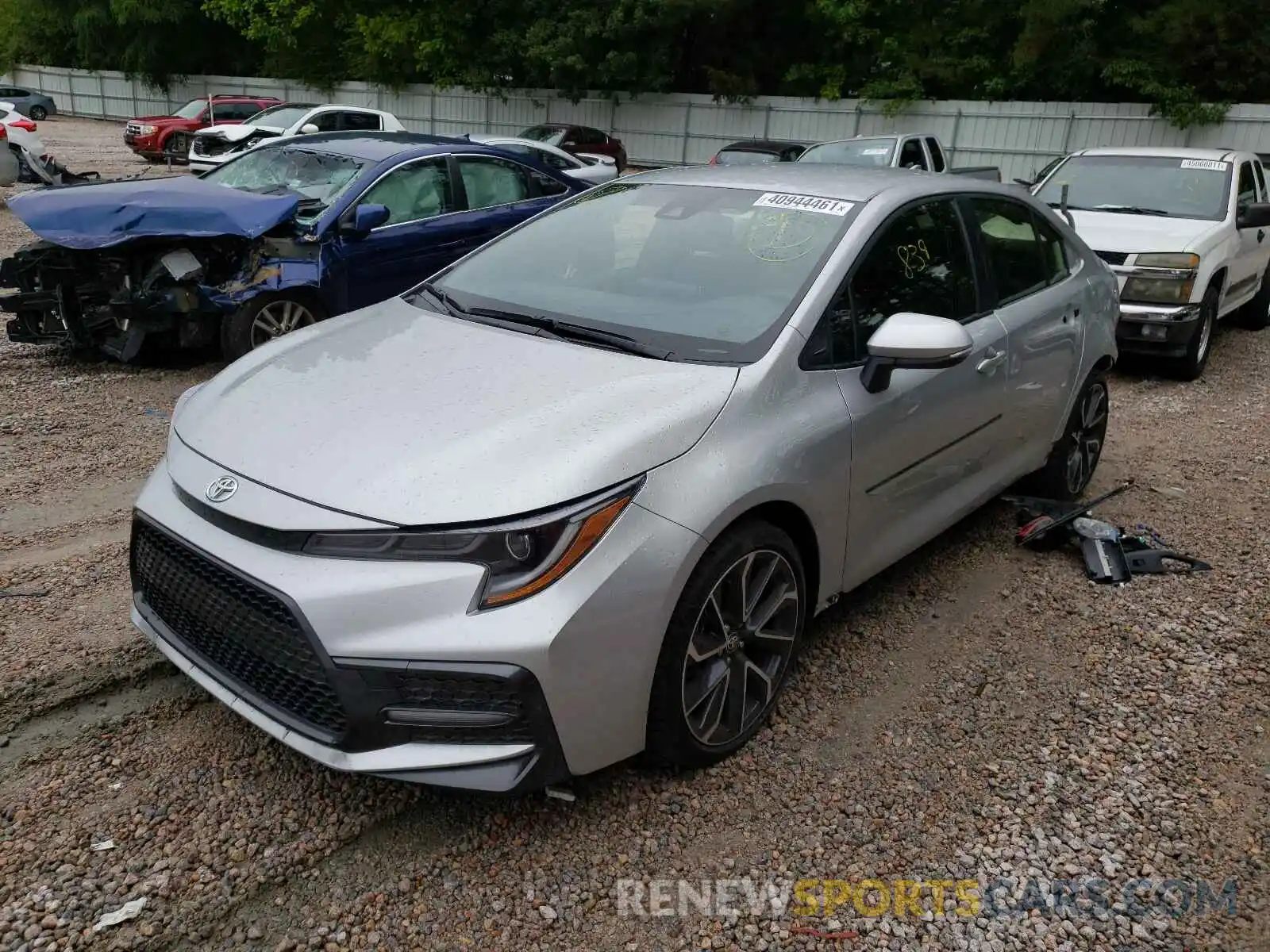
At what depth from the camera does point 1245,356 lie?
8.93 metres

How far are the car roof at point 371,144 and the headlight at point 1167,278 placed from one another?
16.6 feet

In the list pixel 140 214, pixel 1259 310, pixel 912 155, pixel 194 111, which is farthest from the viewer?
pixel 194 111

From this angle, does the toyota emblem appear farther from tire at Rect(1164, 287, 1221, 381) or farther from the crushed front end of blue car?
tire at Rect(1164, 287, 1221, 381)

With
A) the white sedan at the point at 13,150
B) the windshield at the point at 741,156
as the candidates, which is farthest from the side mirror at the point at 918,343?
the white sedan at the point at 13,150

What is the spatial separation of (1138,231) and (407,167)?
5.57 m

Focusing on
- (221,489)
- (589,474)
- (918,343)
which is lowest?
(221,489)

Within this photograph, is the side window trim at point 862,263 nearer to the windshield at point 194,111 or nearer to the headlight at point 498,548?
the headlight at point 498,548

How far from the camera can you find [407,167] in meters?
7.30

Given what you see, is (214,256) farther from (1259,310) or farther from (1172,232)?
(1259,310)

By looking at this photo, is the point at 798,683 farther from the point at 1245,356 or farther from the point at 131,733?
the point at 1245,356

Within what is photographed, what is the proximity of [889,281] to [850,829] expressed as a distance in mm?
1841

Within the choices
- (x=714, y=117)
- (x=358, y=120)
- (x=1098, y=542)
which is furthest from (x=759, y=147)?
(x=1098, y=542)

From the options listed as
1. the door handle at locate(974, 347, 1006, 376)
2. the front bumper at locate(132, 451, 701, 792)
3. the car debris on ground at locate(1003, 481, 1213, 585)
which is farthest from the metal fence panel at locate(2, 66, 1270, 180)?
the front bumper at locate(132, 451, 701, 792)

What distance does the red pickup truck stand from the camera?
24969 millimetres
